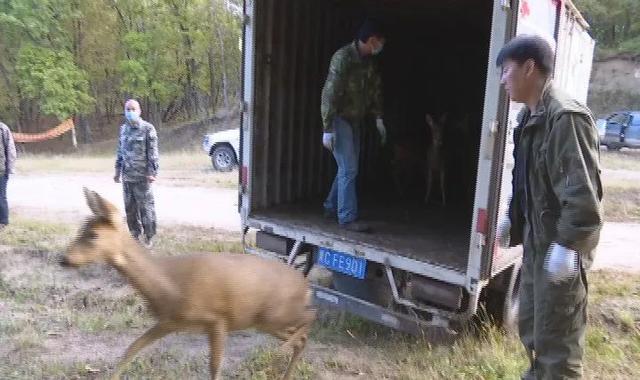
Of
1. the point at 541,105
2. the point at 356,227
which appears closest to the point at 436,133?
the point at 356,227

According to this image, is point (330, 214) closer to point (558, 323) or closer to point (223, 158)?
point (558, 323)

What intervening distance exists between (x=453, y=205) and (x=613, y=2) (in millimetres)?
30214

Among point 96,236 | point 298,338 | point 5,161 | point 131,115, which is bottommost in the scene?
point 298,338

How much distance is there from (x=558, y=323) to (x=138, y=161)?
5.19 metres

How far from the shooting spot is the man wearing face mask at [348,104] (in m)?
5.05

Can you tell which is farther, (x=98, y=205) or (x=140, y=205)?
(x=140, y=205)

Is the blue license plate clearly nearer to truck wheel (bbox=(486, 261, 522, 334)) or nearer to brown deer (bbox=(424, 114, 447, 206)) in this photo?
truck wheel (bbox=(486, 261, 522, 334))

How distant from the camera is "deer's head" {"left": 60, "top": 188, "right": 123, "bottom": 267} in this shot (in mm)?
2400

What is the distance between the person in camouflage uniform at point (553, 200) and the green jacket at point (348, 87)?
213cm

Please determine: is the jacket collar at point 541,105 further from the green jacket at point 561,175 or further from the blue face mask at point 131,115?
the blue face mask at point 131,115

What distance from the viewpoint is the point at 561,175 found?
9.05 ft

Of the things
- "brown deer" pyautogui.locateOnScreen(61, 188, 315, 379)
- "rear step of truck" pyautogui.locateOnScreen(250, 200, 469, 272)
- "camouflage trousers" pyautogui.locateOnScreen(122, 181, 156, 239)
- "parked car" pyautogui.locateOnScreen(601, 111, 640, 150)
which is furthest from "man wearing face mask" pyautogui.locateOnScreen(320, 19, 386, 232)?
"parked car" pyautogui.locateOnScreen(601, 111, 640, 150)

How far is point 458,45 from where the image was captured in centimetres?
912

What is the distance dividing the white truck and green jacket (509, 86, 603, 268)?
2.51 ft
